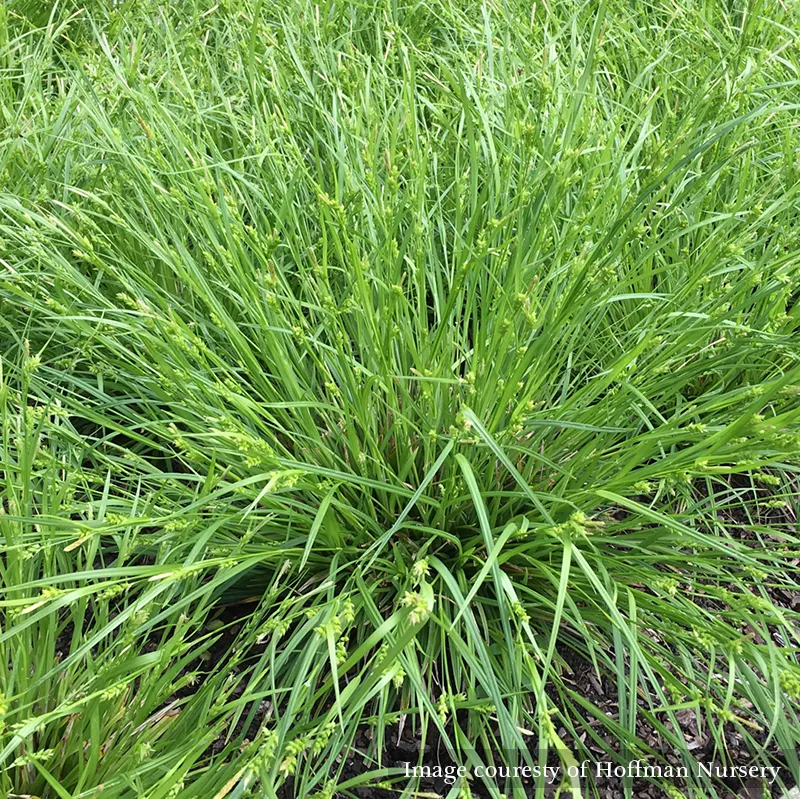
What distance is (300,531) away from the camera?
149 cm

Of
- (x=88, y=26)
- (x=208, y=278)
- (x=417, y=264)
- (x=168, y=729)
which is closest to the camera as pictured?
(x=168, y=729)

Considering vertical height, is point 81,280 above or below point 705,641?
above

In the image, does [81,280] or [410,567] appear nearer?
[410,567]

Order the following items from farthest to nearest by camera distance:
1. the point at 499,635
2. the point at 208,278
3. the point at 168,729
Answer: the point at 208,278 < the point at 499,635 < the point at 168,729

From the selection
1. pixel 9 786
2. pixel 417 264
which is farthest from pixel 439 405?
pixel 9 786

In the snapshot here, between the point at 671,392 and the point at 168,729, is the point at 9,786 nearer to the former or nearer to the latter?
the point at 168,729

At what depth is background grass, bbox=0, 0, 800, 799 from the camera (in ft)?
3.74

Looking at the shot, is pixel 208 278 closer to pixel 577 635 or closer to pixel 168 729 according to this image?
pixel 168 729

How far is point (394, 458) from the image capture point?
1.63 m

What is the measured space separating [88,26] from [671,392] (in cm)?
267

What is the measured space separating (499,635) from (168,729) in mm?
658

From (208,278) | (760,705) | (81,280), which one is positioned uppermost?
(81,280)

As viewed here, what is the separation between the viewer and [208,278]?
5.85ft

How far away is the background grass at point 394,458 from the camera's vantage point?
1.14 m
